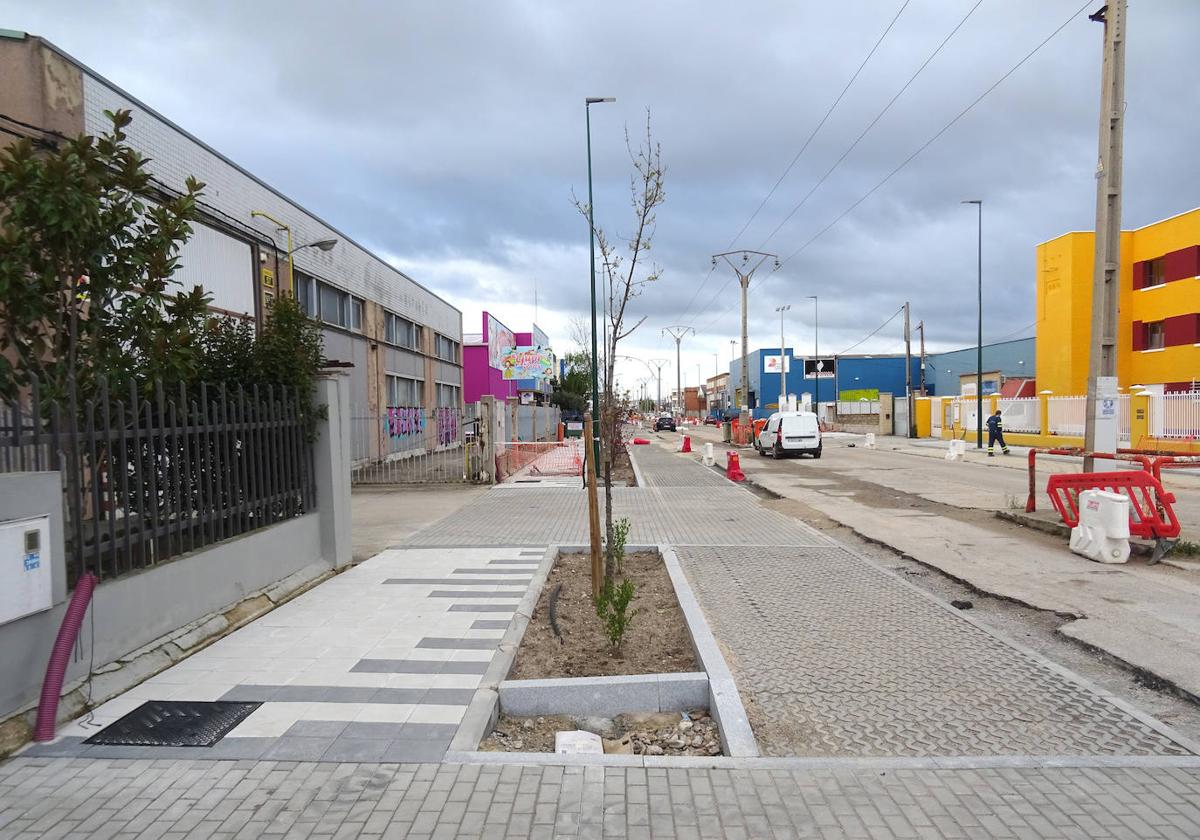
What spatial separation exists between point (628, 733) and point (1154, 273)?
128 feet

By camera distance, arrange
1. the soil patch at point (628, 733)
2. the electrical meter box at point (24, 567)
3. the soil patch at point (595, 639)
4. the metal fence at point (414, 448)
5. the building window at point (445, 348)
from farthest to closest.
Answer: the building window at point (445, 348), the metal fence at point (414, 448), the soil patch at point (595, 639), the soil patch at point (628, 733), the electrical meter box at point (24, 567)

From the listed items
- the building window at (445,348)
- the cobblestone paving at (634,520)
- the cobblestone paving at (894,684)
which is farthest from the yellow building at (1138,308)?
the cobblestone paving at (894,684)

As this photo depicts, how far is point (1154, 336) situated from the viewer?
3350cm

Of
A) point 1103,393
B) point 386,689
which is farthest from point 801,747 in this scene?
point 1103,393

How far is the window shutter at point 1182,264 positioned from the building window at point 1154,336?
206cm

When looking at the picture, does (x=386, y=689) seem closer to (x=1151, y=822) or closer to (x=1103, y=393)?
(x=1151, y=822)

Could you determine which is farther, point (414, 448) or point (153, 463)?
point (414, 448)

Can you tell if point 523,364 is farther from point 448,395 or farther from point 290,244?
point 290,244

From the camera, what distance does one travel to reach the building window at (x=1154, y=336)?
Answer: 33000 mm

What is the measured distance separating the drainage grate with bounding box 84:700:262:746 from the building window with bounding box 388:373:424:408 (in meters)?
21.7

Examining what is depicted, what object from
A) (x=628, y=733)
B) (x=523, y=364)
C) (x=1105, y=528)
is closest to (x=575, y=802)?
(x=628, y=733)

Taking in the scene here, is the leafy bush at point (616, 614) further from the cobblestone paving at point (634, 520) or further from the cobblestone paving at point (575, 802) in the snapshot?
the cobblestone paving at point (634, 520)

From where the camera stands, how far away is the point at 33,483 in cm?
423

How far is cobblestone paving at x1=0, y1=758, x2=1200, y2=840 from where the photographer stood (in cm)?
314
